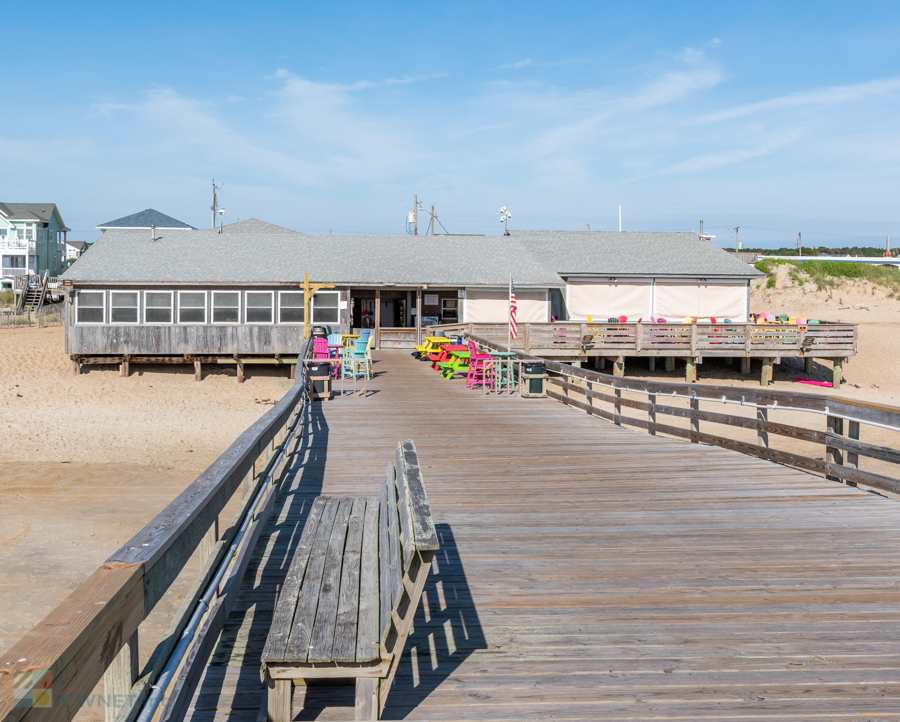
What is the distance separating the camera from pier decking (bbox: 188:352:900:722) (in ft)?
10.2

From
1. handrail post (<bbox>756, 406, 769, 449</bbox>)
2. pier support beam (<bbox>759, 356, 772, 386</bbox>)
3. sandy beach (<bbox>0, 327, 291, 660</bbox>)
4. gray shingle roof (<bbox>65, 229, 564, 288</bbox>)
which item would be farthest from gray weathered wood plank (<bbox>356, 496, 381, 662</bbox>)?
pier support beam (<bbox>759, 356, 772, 386</bbox>)

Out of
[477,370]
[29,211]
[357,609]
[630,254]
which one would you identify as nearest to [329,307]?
[477,370]

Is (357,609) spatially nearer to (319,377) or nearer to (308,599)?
(308,599)

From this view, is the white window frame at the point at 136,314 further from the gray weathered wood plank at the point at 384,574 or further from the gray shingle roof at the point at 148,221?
the gray weathered wood plank at the point at 384,574

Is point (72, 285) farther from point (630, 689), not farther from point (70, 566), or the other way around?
point (630, 689)

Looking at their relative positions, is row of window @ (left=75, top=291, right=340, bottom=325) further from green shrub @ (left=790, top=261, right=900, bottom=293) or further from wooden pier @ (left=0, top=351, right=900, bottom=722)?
green shrub @ (left=790, top=261, right=900, bottom=293)

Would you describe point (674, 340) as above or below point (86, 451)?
above

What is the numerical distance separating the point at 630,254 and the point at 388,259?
11474mm

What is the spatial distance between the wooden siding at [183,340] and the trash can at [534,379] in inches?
502

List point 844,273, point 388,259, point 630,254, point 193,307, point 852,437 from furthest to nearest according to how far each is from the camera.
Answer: point 844,273 → point 630,254 → point 388,259 → point 193,307 → point 852,437

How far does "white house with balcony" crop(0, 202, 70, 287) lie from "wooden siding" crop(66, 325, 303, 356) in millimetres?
→ 40186

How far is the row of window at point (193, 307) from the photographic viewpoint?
26.5m

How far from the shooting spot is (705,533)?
5598 millimetres

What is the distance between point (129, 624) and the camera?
2.08 meters
